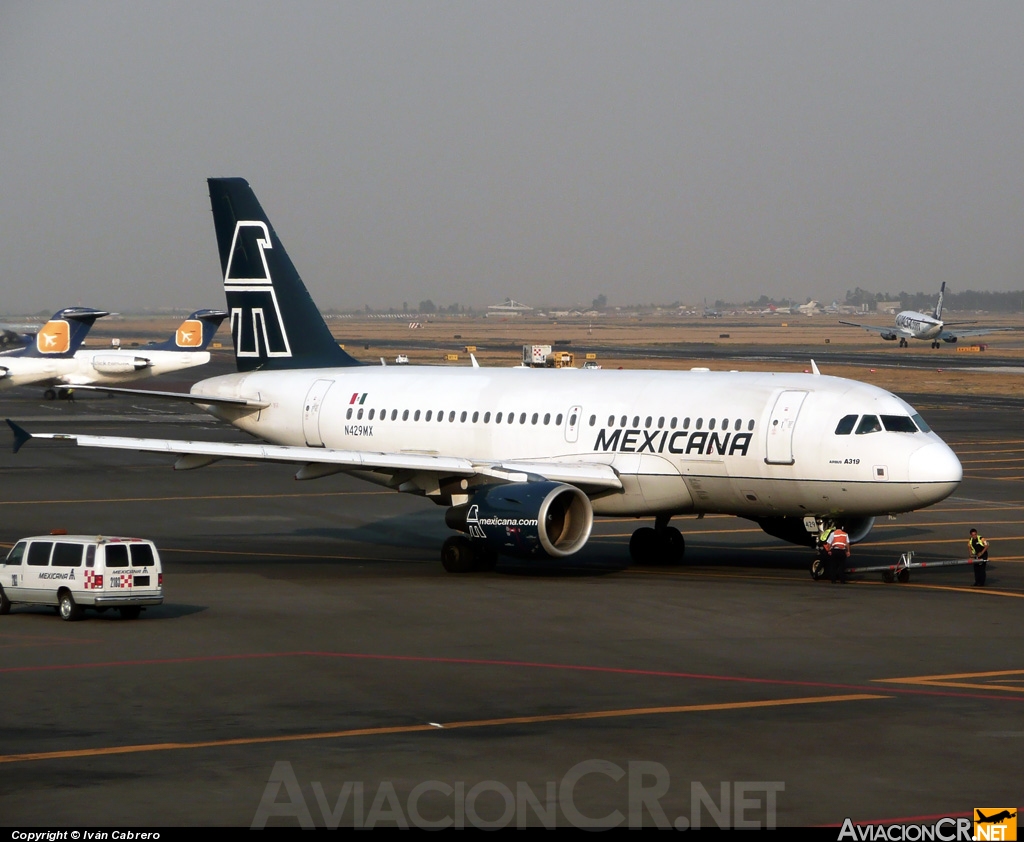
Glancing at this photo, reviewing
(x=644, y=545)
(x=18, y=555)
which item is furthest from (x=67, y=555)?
(x=644, y=545)

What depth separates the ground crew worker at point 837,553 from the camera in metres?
35.6

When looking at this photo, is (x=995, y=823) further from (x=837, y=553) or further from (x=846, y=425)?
(x=846, y=425)

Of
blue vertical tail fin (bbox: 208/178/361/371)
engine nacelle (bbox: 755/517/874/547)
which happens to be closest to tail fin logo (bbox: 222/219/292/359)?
blue vertical tail fin (bbox: 208/178/361/371)

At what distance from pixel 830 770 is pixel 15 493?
41727mm

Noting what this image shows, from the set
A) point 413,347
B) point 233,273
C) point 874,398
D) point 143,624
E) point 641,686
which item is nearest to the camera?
point 641,686

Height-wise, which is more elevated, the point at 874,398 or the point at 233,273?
the point at 233,273

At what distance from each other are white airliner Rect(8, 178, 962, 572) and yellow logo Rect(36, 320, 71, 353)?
66.3 m

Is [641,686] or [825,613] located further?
[825,613]

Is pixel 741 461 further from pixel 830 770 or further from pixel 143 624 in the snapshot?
pixel 830 770

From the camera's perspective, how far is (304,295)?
1823 inches

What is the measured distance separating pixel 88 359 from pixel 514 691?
8910cm

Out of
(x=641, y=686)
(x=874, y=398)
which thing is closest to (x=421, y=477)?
(x=874, y=398)

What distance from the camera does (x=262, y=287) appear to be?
1812 inches

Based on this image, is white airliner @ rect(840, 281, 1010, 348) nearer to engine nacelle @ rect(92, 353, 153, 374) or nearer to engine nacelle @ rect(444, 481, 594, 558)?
engine nacelle @ rect(92, 353, 153, 374)
